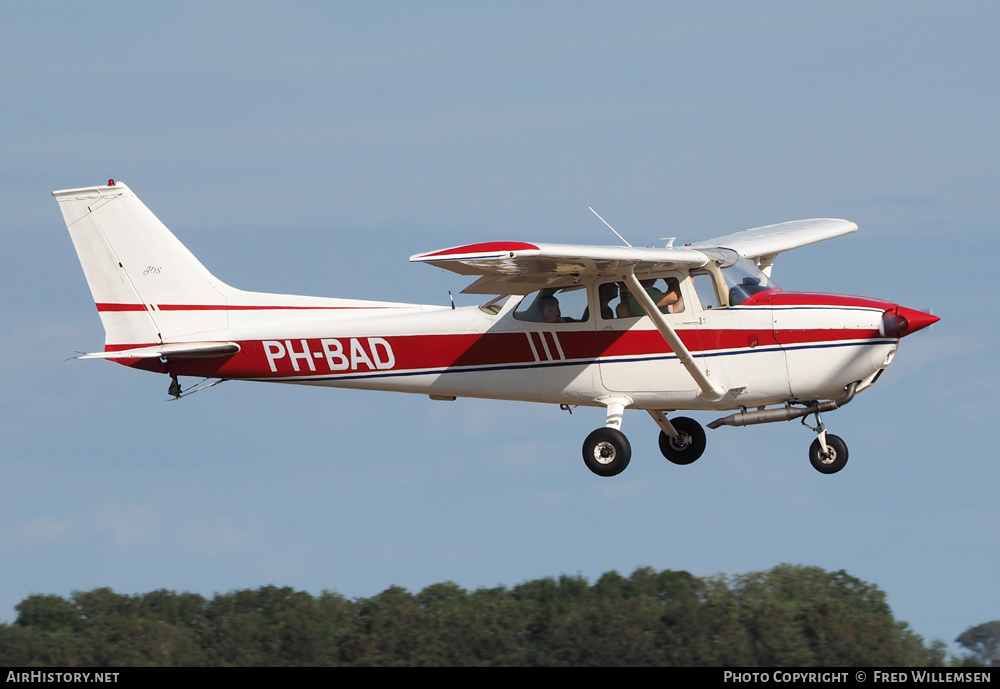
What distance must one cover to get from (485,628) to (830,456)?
12.7 meters

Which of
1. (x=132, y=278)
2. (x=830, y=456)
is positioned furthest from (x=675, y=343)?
(x=132, y=278)

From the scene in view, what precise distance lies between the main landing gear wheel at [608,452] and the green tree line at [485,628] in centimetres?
976

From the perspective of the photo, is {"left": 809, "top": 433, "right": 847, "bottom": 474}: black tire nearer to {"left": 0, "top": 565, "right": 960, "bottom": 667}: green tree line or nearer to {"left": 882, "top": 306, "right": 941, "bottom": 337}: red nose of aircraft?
{"left": 882, "top": 306, "right": 941, "bottom": 337}: red nose of aircraft

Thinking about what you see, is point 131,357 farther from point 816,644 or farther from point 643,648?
point 816,644

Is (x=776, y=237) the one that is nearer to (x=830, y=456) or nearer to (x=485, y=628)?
(x=830, y=456)

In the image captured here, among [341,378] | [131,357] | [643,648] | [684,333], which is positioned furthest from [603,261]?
[643,648]

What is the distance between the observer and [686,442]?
20.3 m

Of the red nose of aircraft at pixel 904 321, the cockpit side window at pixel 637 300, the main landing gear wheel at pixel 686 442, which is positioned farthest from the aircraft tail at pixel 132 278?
the red nose of aircraft at pixel 904 321

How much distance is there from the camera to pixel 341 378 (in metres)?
20.2

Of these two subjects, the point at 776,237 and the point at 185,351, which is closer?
the point at 185,351

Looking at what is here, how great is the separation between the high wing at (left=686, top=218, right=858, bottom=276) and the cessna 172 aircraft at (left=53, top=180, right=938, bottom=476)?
65 mm

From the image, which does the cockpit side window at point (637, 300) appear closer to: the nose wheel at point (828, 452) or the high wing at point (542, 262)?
the high wing at point (542, 262)

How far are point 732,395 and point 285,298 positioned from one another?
227 inches

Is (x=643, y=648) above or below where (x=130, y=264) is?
below
